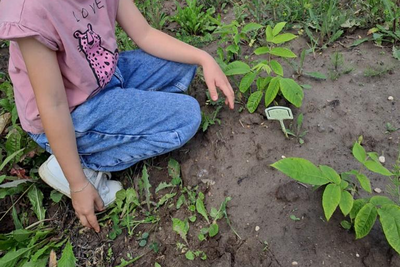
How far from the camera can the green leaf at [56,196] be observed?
189 centimetres

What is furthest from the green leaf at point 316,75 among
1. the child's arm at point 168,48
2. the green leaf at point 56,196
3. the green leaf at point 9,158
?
the green leaf at point 9,158

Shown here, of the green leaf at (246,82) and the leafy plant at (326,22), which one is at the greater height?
the green leaf at (246,82)

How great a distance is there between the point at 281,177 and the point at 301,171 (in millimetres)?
372

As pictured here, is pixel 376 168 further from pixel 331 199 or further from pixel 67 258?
pixel 67 258

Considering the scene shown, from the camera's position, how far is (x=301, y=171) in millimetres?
1379

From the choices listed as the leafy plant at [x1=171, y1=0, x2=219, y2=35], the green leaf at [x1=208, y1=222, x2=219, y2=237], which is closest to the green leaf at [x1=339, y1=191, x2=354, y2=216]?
the green leaf at [x1=208, y1=222, x2=219, y2=237]

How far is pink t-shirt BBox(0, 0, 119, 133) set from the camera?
4.33 ft

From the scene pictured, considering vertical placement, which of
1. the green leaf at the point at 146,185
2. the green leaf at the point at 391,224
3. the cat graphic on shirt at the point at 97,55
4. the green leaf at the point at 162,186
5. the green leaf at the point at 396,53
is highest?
the cat graphic on shirt at the point at 97,55

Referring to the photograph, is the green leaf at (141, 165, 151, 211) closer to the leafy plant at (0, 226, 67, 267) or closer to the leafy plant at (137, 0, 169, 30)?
the leafy plant at (0, 226, 67, 267)

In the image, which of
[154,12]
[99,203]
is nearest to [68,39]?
[99,203]

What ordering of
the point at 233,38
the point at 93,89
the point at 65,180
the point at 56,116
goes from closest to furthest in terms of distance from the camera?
1. the point at 56,116
2. the point at 93,89
3. the point at 65,180
4. the point at 233,38

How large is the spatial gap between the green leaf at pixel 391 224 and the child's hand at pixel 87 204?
1.12 metres

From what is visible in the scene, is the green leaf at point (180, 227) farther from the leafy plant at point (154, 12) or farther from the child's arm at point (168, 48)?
the leafy plant at point (154, 12)

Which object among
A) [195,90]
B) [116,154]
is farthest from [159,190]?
[195,90]
